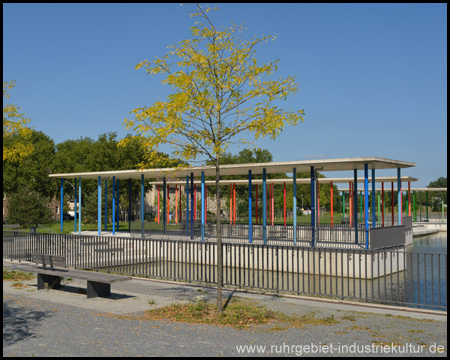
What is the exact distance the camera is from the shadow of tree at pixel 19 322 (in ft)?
26.1

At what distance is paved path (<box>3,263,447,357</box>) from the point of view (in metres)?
7.17

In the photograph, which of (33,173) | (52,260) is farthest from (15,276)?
(33,173)

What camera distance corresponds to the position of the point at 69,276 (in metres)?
11.9

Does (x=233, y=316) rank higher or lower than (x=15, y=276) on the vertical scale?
higher

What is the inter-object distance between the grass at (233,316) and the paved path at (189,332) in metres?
0.29

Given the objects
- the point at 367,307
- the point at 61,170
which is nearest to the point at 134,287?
the point at 367,307

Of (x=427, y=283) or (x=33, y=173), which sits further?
(x=33, y=173)

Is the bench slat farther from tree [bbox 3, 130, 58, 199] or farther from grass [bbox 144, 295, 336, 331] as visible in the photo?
tree [bbox 3, 130, 58, 199]

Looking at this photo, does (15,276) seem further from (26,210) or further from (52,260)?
(26,210)

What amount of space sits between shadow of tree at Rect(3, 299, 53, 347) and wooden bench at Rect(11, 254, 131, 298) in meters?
1.53

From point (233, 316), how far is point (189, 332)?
4.30ft

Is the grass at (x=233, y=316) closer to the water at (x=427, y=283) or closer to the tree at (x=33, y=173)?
the water at (x=427, y=283)

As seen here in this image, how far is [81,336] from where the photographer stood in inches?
311

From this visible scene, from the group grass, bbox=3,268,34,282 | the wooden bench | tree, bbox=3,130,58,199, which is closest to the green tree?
tree, bbox=3,130,58,199
